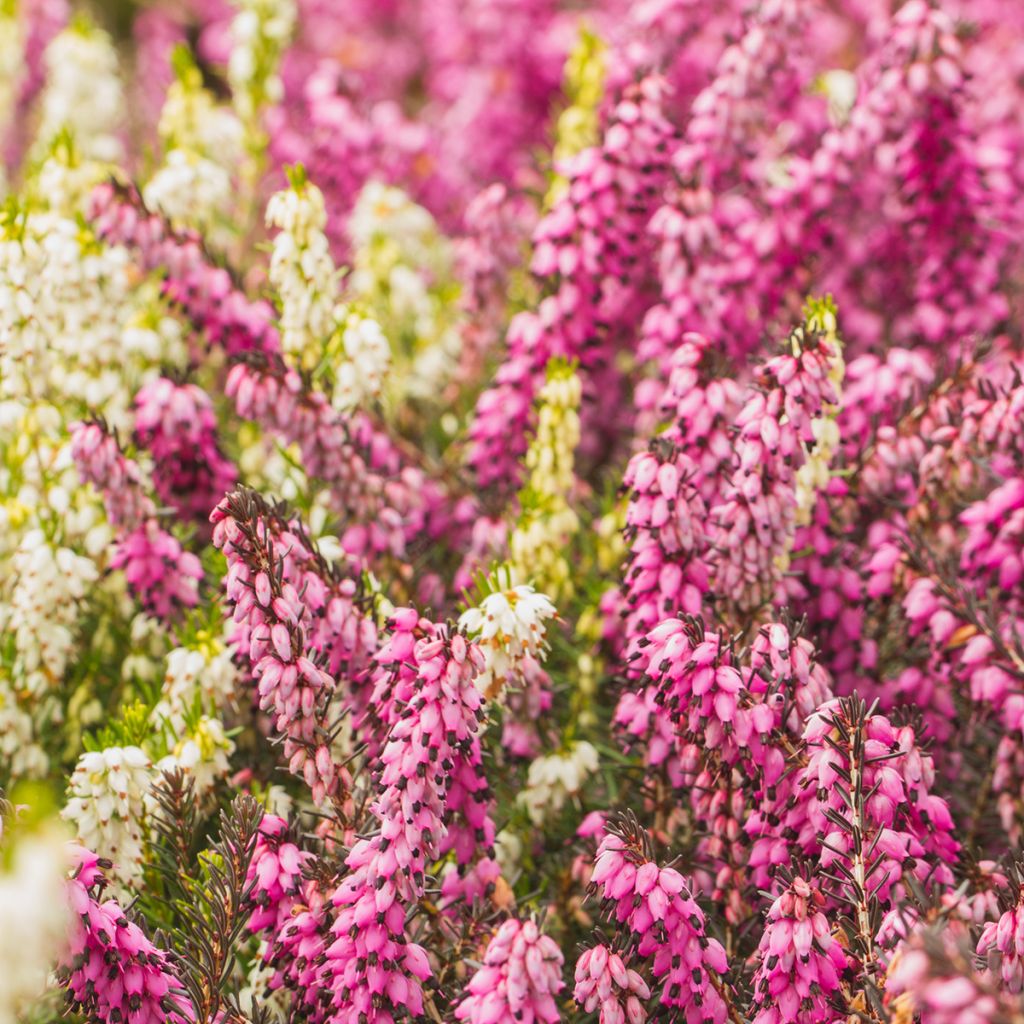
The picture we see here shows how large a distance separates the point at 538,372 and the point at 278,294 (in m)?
1.06

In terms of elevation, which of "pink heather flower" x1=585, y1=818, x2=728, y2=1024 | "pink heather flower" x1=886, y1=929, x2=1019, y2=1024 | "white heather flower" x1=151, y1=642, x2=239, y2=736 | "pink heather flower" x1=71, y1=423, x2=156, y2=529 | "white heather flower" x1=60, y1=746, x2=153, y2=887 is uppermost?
"pink heather flower" x1=71, y1=423, x2=156, y2=529

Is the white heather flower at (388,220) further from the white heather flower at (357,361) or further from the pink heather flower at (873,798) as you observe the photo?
the pink heather flower at (873,798)

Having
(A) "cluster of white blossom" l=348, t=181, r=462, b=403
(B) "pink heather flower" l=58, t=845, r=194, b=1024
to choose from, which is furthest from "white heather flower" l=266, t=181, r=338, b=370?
(B) "pink heather flower" l=58, t=845, r=194, b=1024

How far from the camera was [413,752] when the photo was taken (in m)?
2.67

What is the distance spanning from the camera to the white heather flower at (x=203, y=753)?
3.37 meters

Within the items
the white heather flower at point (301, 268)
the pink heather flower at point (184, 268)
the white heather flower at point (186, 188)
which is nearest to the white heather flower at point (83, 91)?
the white heather flower at point (186, 188)

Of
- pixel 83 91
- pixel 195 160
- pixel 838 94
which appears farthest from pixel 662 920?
pixel 83 91

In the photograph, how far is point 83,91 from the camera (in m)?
6.45

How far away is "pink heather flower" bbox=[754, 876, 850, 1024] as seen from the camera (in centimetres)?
262

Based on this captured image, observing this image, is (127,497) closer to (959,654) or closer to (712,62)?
(959,654)

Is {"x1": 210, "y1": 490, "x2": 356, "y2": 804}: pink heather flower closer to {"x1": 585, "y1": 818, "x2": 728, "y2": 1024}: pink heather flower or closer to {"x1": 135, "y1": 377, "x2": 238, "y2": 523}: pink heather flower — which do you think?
{"x1": 585, "y1": 818, "x2": 728, "y2": 1024}: pink heather flower

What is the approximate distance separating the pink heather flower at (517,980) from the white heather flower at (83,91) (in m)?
5.14

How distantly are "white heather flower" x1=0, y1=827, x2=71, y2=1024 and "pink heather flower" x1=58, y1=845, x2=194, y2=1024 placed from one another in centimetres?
62

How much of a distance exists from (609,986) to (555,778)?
3.65 ft
